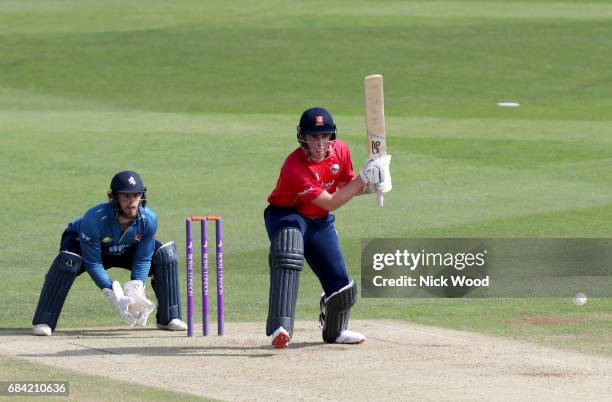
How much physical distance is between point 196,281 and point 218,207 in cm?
437

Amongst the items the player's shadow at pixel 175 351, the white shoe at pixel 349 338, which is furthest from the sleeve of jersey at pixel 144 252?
the white shoe at pixel 349 338

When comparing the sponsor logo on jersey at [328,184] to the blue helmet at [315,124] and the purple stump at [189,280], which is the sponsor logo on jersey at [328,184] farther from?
the purple stump at [189,280]

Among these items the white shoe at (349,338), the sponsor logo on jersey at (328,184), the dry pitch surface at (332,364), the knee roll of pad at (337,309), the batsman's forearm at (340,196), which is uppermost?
the sponsor logo on jersey at (328,184)

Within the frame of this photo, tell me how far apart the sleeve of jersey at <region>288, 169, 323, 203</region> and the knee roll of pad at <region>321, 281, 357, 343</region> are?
792 millimetres

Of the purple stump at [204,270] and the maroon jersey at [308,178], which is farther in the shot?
the purple stump at [204,270]

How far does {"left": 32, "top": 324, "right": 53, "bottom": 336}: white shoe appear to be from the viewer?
37.3 ft

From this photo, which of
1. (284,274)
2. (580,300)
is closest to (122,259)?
(284,274)

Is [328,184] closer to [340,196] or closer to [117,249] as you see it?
[340,196]

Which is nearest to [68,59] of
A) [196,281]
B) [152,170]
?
[152,170]

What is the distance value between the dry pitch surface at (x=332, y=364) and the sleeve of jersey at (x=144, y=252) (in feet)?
1.72

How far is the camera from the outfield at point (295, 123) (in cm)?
1444

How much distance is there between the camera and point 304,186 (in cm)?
1057

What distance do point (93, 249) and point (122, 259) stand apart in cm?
43

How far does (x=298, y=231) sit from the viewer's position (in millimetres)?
10555
